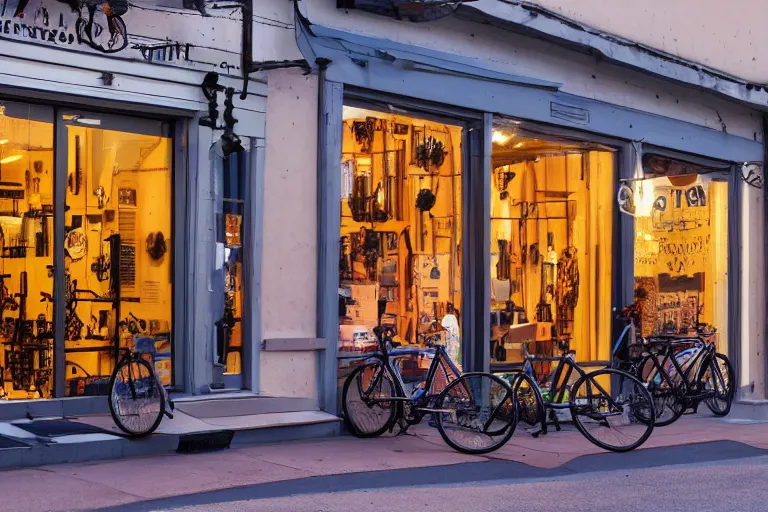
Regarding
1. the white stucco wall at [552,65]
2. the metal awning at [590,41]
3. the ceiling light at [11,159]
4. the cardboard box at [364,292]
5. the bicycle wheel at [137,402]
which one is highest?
the metal awning at [590,41]

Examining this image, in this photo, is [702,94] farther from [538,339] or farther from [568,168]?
[538,339]

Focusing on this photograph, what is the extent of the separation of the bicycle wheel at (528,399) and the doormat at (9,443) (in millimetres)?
4299

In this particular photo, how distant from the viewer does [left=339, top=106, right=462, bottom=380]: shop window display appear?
12914mm

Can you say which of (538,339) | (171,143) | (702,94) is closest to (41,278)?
(171,143)

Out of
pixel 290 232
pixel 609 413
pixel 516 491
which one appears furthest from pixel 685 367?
pixel 516 491

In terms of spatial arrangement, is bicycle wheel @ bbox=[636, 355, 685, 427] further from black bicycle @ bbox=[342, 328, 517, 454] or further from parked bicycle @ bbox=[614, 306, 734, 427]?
black bicycle @ bbox=[342, 328, 517, 454]

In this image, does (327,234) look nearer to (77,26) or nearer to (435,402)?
(435,402)

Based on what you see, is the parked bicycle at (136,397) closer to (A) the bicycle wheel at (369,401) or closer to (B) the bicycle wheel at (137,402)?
(B) the bicycle wheel at (137,402)

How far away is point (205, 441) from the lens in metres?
10.3

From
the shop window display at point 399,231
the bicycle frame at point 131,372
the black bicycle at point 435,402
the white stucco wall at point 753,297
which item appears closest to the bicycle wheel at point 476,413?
the black bicycle at point 435,402

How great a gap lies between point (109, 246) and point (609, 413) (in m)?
4.86

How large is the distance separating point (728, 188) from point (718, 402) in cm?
418

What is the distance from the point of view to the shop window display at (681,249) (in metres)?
16.9

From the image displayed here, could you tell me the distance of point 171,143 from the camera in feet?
37.7
